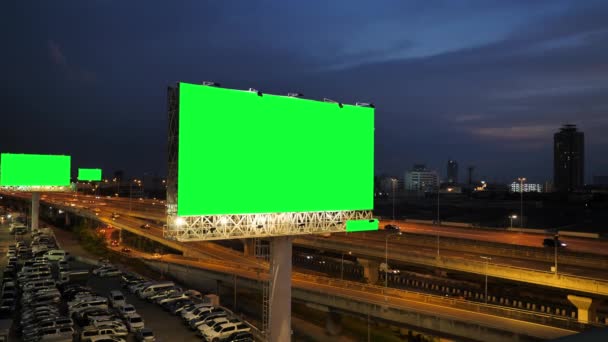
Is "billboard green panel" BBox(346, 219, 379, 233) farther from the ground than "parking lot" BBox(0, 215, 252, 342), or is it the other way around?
"billboard green panel" BBox(346, 219, 379, 233)

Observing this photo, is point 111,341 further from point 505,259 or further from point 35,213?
point 35,213

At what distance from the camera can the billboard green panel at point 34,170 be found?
50.3 m

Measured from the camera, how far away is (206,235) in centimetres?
1574

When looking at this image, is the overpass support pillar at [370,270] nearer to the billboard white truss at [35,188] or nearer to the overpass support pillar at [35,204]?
the billboard white truss at [35,188]

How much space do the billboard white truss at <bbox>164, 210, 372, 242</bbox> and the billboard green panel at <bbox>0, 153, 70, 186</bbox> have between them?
1708 inches

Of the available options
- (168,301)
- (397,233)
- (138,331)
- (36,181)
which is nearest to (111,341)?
(138,331)

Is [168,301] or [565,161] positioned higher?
[565,161]

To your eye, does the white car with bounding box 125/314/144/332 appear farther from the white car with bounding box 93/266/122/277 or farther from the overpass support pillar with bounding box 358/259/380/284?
the overpass support pillar with bounding box 358/259/380/284

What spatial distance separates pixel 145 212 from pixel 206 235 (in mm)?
47893

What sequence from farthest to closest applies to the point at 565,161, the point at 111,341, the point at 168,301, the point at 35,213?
the point at 565,161 < the point at 35,213 < the point at 168,301 < the point at 111,341

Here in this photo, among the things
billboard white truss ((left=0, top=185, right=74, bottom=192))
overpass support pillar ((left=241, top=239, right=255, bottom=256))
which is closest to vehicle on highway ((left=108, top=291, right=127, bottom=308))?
overpass support pillar ((left=241, top=239, right=255, bottom=256))

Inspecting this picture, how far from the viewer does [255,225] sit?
55.3 feet

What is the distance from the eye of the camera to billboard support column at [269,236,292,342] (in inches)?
734

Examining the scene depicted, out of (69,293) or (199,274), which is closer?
(69,293)
